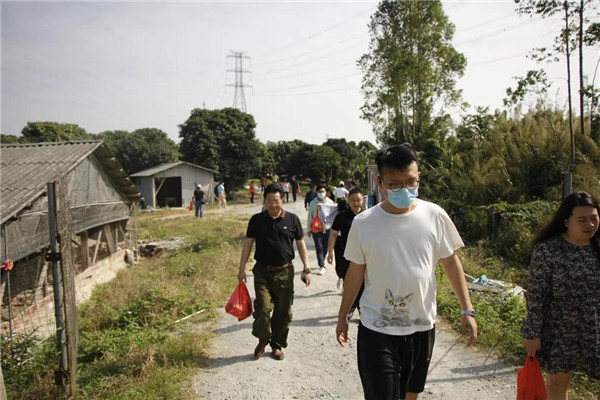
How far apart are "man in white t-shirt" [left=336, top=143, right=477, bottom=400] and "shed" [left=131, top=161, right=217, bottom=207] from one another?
2712cm

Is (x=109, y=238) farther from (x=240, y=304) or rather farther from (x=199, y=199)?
(x=240, y=304)

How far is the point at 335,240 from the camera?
5520mm

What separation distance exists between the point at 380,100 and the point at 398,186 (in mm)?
20831

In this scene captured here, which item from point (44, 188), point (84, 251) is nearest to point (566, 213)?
point (44, 188)

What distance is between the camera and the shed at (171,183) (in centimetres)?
2830

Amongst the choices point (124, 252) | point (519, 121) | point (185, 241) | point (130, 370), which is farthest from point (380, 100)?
point (130, 370)

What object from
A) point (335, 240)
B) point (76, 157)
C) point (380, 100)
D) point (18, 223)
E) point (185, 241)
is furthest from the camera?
point (380, 100)

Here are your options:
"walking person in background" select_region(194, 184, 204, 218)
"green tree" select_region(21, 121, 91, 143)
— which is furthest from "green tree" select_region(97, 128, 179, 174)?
"walking person in background" select_region(194, 184, 204, 218)

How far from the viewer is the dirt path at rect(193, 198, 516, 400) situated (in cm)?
390

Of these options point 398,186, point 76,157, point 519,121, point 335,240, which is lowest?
point 335,240

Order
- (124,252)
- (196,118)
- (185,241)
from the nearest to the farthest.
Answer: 1. (124,252)
2. (185,241)
3. (196,118)

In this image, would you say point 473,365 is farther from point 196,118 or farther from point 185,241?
point 196,118

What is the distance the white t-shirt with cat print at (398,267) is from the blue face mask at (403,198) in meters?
0.07

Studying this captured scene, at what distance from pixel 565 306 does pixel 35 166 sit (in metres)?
10.1
